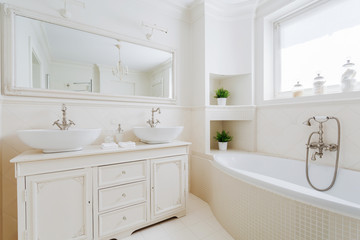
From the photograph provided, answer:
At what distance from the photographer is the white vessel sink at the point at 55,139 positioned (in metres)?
0.97

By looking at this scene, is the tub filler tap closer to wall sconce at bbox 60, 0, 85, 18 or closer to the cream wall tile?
the cream wall tile

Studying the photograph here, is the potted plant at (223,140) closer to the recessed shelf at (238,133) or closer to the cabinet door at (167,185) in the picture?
the recessed shelf at (238,133)

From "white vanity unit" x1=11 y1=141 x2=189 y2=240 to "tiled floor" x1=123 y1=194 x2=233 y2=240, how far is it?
0.26ft

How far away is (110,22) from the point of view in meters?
1.62

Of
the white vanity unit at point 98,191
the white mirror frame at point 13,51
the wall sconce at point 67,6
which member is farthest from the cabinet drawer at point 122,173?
the wall sconce at point 67,6

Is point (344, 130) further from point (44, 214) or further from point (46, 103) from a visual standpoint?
point (46, 103)

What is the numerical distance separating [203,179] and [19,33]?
2.29 meters

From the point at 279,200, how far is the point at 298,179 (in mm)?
800

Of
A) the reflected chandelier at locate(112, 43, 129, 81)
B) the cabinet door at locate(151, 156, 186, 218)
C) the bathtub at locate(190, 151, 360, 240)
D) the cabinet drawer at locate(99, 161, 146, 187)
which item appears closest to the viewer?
the bathtub at locate(190, 151, 360, 240)

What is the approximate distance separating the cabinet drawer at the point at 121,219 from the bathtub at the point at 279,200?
758 millimetres

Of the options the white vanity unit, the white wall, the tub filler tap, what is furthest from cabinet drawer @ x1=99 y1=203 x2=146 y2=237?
the tub filler tap

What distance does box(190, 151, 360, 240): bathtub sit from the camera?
79 cm

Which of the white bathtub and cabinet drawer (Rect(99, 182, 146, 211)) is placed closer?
the white bathtub

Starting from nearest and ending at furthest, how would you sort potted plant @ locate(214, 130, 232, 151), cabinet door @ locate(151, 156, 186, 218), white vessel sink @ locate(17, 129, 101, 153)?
white vessel sink @ locate(17, 129, 101, 153) < cabinet door @ locate(151, 156, 186, 218) < potted plant @ locate(214, 130, 232, 151)
